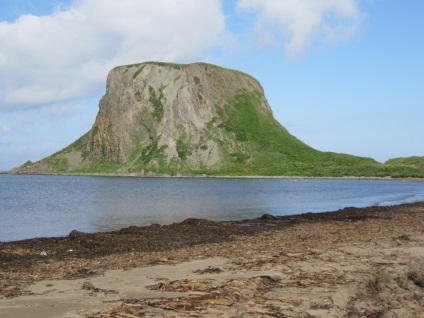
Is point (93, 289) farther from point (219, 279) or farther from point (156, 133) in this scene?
point (156, 133)

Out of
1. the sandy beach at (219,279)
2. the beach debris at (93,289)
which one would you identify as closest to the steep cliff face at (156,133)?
the sandy beach at (219,279)

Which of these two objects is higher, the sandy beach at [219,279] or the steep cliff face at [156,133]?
the steep cliff face at [156,133]

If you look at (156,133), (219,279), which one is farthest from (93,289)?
(156,133)

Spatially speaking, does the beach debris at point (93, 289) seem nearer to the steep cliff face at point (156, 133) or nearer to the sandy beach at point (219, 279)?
the sandy beach at point (219, 279)

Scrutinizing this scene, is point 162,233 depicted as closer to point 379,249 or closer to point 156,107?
point 379,249

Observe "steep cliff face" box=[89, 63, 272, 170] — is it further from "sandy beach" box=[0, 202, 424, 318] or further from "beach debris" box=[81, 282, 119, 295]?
"beach debris" box=[81, 282, 119, 295]

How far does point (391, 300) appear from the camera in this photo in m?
10.4

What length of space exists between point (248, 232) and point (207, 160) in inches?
6301

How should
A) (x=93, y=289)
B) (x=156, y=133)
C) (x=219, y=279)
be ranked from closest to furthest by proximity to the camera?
(x=93, y=289), (x=219, y=279), (x=156, y=133)

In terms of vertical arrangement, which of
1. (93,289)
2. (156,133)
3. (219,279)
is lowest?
(93,289)

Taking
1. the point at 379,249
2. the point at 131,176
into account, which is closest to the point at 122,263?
the point at 379,249

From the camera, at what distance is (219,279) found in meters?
12.8

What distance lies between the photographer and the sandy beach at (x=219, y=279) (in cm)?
994

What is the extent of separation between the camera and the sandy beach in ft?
32.6
